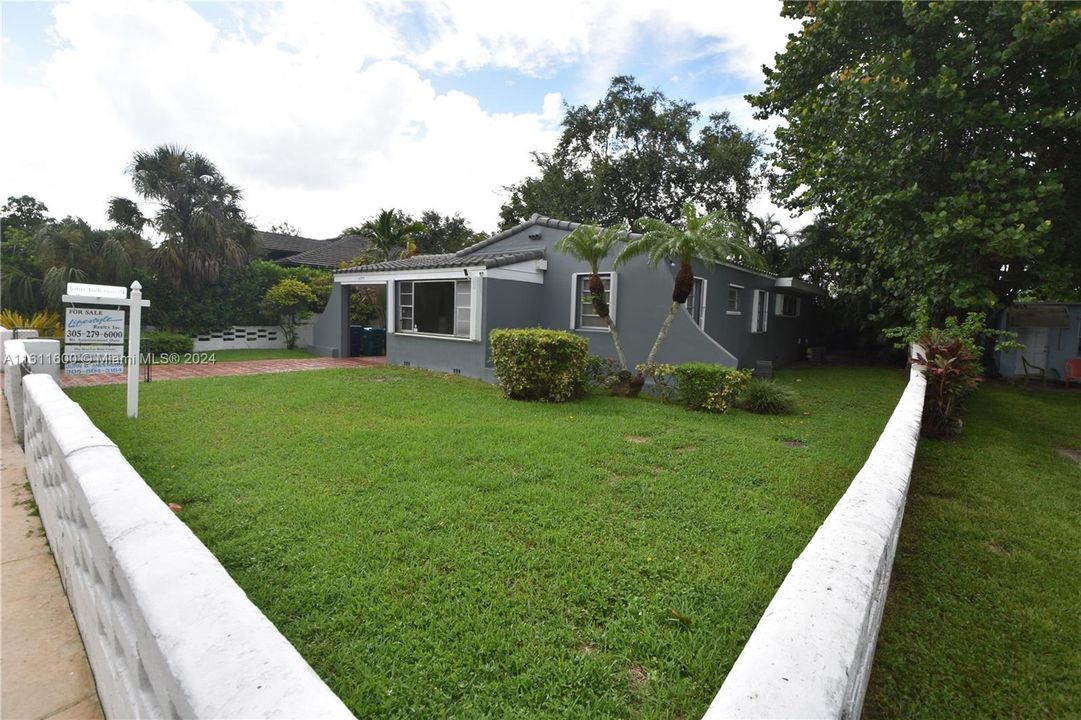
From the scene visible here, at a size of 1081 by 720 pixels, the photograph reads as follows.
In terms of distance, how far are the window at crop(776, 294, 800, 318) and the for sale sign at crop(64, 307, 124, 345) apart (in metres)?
15.5

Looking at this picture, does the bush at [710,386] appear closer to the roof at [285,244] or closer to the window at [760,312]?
the window at [760,312]

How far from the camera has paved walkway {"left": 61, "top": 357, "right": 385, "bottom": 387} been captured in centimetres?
1033

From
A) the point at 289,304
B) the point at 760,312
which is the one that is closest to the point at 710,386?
the point at 760,312

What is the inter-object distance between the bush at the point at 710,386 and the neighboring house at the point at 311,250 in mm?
20640

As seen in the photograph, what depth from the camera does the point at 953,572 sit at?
→ 3.35 metres

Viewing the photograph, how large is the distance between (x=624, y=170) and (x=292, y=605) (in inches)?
926

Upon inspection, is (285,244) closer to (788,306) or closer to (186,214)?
(186,214)

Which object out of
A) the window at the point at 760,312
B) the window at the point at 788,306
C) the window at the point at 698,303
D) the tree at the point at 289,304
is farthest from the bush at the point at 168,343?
the window at the point at 788,306

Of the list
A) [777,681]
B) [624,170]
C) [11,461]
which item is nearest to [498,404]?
[11,461]

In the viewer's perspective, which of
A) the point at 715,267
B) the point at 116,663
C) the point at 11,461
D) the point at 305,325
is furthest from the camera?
the point at 305,325

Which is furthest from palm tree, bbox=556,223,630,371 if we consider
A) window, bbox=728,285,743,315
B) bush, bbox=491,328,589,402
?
window, bbox=728,285,743,315

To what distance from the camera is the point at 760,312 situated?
1457 cm

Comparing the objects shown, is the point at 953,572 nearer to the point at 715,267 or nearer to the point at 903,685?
the point at 903,685

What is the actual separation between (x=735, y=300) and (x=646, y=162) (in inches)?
471
